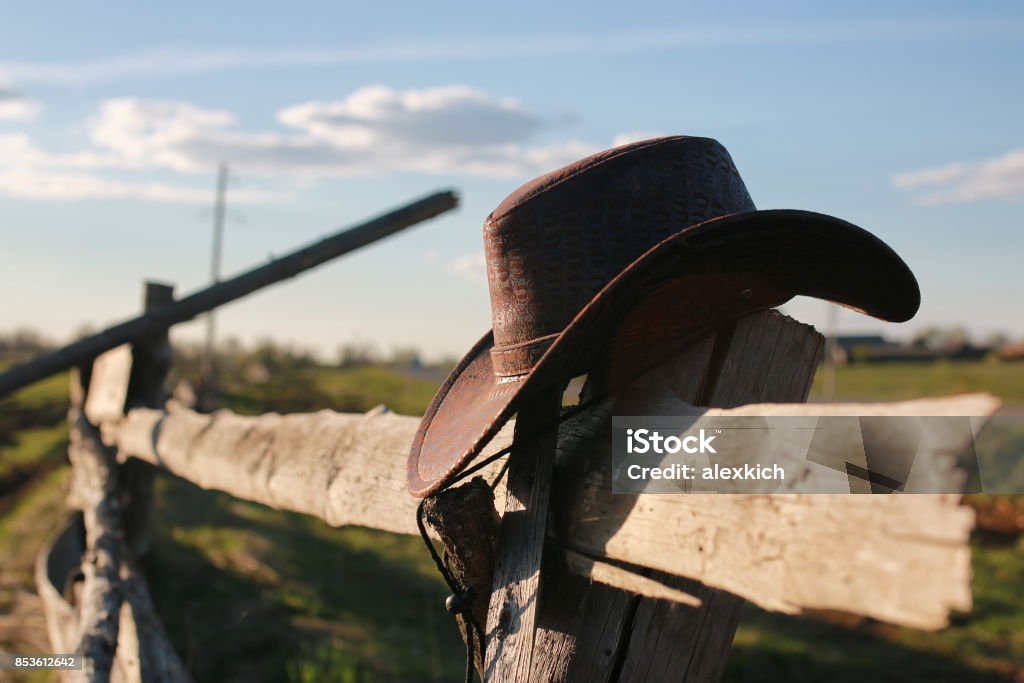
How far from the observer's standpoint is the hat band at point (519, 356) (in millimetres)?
1749

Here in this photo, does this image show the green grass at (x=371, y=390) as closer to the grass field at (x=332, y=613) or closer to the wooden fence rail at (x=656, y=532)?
the grass field at (x=332, y=613)

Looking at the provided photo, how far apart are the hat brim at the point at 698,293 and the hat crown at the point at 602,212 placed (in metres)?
0.10

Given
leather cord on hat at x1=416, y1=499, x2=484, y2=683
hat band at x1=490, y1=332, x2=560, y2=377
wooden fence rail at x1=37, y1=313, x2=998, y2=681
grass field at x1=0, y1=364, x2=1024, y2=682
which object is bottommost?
grass field at x1=0, y1=364, x2=1024, y2=682

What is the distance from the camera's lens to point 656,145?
5.50 ft

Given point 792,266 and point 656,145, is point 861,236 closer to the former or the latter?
point 792,266

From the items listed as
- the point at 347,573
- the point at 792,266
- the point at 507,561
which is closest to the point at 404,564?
the point at 347,573

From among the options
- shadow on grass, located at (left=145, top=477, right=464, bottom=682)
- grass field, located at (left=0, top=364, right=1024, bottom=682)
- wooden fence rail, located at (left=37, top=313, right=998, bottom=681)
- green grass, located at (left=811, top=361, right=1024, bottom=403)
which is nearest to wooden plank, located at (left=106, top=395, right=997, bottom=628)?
wooden fence rail, located at (left=37, top=313, right=998, bottom=681)

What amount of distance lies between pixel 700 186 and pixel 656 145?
0.12 metres

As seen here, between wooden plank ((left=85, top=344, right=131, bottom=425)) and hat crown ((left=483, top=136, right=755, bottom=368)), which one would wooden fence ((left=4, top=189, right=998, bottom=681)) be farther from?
wooden plank ((left=85, top=344, right=131, bottom=425))

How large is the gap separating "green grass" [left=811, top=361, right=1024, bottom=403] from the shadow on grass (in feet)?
37.2

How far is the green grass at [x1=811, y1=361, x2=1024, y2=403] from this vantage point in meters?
19.3

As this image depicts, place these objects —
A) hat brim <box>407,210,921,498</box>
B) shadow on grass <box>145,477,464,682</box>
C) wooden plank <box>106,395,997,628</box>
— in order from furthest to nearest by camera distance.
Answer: shadow on grass <box>145,477,464,682</box> → hat brim <box>407,210,921,498</box> → wooden plank <box>106,395,997,628</box>

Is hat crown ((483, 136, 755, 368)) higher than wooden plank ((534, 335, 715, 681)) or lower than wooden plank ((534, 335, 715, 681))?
higher

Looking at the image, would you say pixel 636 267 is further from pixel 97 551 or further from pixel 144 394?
pixel 144 394
